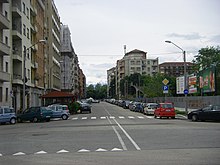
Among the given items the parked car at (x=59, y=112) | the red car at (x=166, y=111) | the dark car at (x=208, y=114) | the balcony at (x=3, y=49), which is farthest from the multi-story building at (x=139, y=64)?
the dark car at (x=208, y=114)

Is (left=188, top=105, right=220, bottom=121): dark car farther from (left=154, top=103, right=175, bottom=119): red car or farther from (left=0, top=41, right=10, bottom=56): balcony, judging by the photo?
(left=0, top=41, right=10, bottom=56): balcony

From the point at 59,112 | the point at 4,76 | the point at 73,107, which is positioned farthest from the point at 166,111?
the point at 73,107

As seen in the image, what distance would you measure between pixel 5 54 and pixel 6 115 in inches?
→ 428

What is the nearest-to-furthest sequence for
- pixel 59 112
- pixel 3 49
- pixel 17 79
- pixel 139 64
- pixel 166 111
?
pixel 166 111, pixel 59 112, pixel 3 49, pixel 17 79, pixel 139 64

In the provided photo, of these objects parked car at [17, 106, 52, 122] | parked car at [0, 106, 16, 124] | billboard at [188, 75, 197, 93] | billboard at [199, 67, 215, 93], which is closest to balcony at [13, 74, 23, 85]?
parked car at [17, 106, 52, 122]

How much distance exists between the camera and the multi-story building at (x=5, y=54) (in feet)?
132

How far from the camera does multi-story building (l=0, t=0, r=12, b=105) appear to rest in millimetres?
40250

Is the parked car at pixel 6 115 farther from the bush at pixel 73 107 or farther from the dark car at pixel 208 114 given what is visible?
the bush at pixel 73 107

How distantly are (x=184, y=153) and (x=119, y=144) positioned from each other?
3.57m

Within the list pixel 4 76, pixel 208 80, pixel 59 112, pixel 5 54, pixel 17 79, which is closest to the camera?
pixel 59 112

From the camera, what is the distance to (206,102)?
1933 inches

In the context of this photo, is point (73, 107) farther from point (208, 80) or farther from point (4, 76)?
point (208, 80)

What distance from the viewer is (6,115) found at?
3291cm

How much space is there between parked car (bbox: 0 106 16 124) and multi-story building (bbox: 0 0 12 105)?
283 inches
